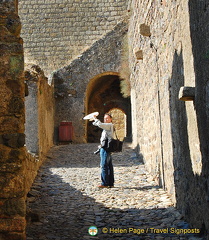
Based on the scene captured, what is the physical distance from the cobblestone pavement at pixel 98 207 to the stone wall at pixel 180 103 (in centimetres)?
23

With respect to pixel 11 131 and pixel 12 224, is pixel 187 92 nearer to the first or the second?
pixel 11 131

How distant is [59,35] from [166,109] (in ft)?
35.7

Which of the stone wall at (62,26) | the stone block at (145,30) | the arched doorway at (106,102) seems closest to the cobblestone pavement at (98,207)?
the stone block at (145,30)

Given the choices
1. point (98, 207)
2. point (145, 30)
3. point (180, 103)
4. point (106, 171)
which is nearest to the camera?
point (180, 103)

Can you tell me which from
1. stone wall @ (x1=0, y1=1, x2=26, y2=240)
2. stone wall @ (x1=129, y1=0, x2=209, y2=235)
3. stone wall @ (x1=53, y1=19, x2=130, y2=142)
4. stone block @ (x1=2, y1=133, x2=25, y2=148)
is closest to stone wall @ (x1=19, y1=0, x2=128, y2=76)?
stone wall @ (x1=53, y1=19, x2=130, y2=142)

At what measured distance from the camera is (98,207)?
437cm

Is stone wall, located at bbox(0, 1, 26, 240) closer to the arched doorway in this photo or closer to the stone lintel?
the stone lintel

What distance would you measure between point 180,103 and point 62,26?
11.8 m

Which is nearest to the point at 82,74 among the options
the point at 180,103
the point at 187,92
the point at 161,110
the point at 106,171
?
the point at 106,171

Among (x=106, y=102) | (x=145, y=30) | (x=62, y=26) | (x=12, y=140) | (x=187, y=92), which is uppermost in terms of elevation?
(x=62, y=26)

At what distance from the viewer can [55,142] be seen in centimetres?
1144

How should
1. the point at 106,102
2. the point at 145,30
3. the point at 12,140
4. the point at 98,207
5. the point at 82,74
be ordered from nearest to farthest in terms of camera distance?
the point at 12,140, the point at 98,207, the point at 145,30, the point at 82,74, the point at 106,102

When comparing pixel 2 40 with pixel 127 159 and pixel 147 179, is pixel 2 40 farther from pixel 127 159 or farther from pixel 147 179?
pixel 127 159

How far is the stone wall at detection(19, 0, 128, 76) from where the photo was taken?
563 inches
